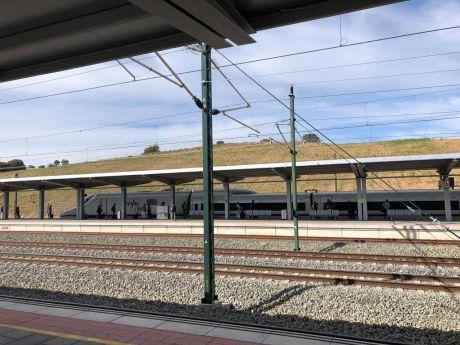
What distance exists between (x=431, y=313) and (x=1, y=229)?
3417 centimetres

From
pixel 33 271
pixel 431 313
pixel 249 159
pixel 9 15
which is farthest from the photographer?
pixel 249 159

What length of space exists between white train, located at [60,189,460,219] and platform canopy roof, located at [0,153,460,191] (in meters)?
2.71

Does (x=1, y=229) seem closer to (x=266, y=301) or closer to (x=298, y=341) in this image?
(x=266, y=301)

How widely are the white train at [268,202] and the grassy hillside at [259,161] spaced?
66.5 ft

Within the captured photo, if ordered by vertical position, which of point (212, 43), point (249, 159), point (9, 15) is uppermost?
point (249, 159)

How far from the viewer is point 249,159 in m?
81.9

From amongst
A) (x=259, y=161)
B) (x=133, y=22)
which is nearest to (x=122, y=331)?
(x=133, y=22)

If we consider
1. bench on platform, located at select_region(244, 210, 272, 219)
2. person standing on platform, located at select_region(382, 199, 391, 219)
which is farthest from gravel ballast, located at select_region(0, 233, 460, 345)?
bench on platform, located at select_region(244, 210, 272, 219)

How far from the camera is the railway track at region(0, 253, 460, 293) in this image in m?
10.2

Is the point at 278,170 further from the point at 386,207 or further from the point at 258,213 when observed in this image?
the point at 386,207

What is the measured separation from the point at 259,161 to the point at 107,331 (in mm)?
72723

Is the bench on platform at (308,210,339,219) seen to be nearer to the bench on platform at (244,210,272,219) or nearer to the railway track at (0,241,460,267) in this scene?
the bench on platform at (244,210,272,219)

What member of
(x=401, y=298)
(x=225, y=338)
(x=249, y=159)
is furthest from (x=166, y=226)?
(x=249, y=159)

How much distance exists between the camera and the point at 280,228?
22234mm
